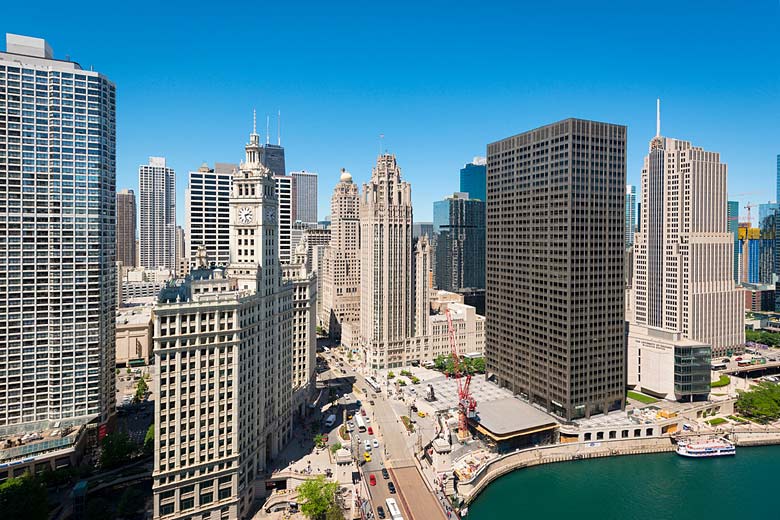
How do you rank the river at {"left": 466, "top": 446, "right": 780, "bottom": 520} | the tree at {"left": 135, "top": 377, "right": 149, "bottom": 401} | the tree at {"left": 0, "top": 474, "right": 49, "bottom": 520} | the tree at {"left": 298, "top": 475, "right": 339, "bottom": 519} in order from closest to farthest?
the tree at {"left": 0, "top": 474, "right": 49, "bottom": 520}
the tree at {"left": 298, "top": 475, "right": 339, "bottom": 519}
the river at {"left": 466, "top": 446, "right": 780, "bottom": 520}
the tree at {"left": 135, "top": 377, "right": 149, "bottom": 401}

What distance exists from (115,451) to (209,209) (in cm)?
6798

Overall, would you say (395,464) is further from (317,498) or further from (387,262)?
(387,262)

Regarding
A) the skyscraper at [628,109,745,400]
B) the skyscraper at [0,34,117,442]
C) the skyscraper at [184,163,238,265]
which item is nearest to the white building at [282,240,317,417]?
the skyscraper at [184,163,238,265]

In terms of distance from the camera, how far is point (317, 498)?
3199 inches

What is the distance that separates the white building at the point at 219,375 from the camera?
254 ft

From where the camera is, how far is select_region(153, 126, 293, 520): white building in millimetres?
77562

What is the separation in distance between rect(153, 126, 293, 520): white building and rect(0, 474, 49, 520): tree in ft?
56.2

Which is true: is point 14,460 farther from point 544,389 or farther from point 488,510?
point 544,389

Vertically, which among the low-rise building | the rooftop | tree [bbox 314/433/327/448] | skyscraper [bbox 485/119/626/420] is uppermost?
skyscraper [bbox 485/119/626/420]

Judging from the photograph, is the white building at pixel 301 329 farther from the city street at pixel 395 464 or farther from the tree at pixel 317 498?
the tree at pixel 317 498

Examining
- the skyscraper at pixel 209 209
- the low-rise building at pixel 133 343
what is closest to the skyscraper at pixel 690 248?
the skyscraper at pixel 209 209

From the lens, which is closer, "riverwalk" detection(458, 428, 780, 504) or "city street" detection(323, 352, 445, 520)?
"city street" detection(323, 352, 445, 520)

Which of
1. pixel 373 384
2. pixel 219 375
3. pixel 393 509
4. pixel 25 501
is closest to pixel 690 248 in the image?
pixel 373 384

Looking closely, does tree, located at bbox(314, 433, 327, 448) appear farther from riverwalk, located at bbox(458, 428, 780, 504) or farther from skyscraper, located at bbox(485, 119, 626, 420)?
skyscraper, located at bbox(485, 119, 626, 420)
